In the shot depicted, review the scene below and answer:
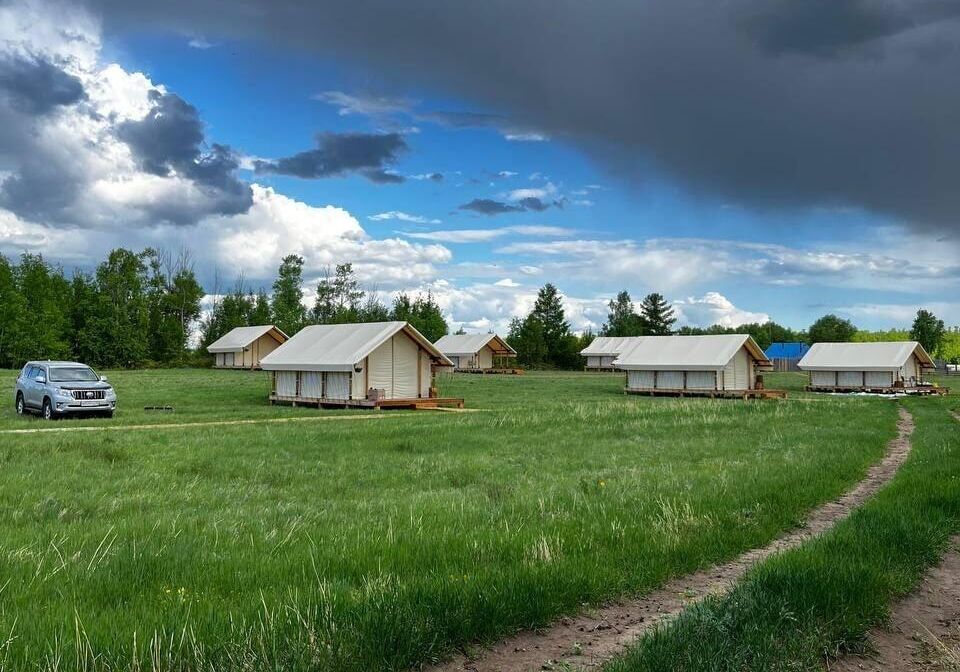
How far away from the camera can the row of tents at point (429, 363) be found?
38.5 m

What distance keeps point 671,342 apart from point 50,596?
5595 centimetres

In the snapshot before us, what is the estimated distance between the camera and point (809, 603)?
602cm

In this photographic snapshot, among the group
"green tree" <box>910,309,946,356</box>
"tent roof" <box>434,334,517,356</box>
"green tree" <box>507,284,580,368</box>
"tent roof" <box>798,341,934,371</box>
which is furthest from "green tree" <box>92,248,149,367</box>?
"green tree" <box>910,309,946,356</box>

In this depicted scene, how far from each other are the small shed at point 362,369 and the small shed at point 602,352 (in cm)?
6524

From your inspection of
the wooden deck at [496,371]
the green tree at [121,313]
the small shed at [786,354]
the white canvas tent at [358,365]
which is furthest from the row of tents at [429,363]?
the small shed at [786,354]

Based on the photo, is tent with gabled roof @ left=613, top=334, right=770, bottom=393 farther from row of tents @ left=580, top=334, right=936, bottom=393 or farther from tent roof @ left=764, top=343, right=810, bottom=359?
tent roof @ left=764, top=343, right=810, bottom=359

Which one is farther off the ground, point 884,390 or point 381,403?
point 381,403

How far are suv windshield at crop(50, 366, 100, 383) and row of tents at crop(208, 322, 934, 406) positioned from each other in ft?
35.9

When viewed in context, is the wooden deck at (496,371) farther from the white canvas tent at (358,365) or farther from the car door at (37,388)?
the car door at (37,388)

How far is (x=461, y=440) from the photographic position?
66.8 ft

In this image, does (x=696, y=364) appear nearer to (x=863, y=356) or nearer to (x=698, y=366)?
(x=698, y=366)

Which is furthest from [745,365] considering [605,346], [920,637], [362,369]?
[920,637]

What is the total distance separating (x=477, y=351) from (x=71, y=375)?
6864 centimetres

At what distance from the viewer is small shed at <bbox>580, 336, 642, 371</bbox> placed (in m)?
104
